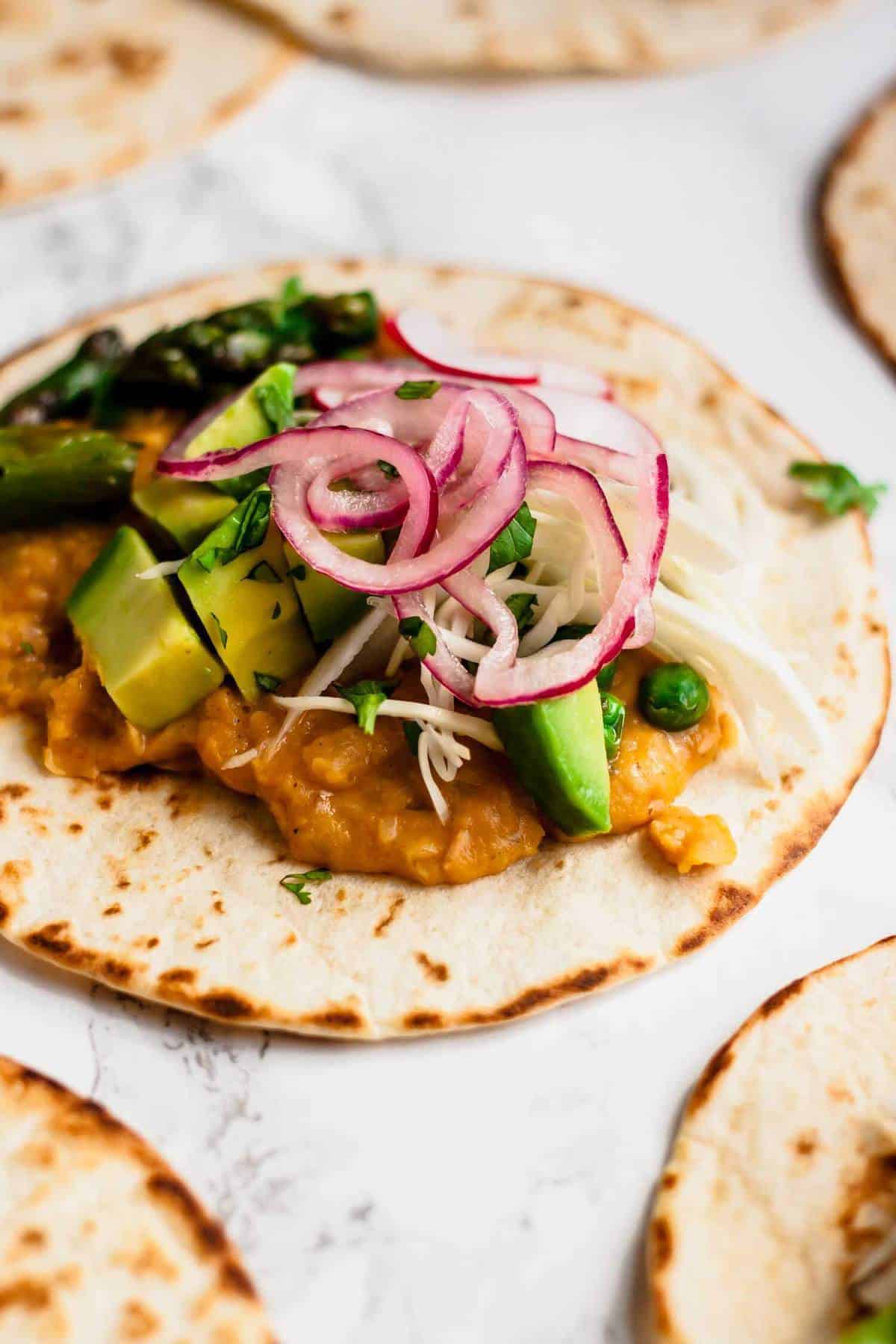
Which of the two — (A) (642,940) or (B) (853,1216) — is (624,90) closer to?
(A) (642,940)

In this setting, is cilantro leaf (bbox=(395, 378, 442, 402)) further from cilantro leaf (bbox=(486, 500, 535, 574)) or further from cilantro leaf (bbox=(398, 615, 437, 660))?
cilantro leaf (bbox=(398, 615, 437, 660))

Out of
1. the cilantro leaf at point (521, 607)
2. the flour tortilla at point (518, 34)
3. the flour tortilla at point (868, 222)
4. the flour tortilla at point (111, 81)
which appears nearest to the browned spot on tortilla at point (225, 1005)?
the cilantro leaf at point (521, 607)

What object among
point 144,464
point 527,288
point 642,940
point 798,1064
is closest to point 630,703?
point 642,940

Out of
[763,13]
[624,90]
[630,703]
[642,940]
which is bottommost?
[642,940]

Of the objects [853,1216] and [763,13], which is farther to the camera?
[763,13]

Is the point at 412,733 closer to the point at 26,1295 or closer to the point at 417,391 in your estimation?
the point at 417,391

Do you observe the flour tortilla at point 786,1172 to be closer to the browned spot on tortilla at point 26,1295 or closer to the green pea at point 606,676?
the green pea at point 606,676

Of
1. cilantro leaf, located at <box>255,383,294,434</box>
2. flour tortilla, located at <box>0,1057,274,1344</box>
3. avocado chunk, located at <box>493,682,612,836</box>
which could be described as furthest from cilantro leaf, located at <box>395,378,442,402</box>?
flour tortilla, located at <box>0,1057,274,1344</box>
